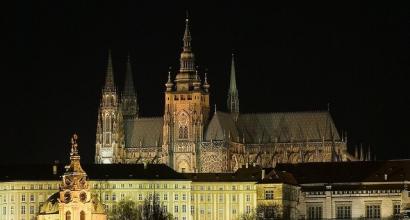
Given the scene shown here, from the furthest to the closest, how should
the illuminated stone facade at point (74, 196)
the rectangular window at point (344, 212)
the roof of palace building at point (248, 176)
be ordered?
the rectangular window at point (344, 212), the roof of palace building at point (248, 176), the illuminated stone facade at point (74, 196)

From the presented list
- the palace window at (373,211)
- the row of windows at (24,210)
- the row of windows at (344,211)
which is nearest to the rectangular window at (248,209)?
the row of windows at (344,211)

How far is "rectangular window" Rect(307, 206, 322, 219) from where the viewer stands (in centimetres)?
17400

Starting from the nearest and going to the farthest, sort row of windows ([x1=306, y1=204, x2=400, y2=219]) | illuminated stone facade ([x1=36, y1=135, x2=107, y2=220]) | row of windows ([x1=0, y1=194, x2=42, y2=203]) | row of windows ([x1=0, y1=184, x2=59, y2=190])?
illuminated stone facade ([x1=36, y1=135, x2=107, y2=220]) < row of windows ([x1=0, y1=194, x2=42, y2=203]) < row of windows ([x1=0, y1=184, x2=59, y2=190]) < row of windows ([x1=306, y1=204, x2=400, y2=219])

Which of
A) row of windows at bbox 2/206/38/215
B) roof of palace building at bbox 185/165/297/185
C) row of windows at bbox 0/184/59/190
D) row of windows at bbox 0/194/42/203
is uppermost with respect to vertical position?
roof of palace building at bbox 185/165/297/185

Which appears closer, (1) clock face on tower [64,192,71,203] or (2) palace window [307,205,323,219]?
(1) clock face on tower [64,192,71,203]

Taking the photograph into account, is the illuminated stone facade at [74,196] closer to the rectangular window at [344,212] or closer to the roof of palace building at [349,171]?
the rectangular window at [344,212]

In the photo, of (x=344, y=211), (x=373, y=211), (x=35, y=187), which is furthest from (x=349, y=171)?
(x=35, y=187)

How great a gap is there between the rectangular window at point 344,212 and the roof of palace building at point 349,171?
10.0ft

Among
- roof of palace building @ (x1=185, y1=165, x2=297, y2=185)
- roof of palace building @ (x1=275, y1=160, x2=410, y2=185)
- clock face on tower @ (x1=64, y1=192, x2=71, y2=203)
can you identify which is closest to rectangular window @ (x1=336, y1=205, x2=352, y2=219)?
roof of palace building @ (x1=275, y1=160, x2=410, y2=185)

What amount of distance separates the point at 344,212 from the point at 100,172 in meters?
21.6

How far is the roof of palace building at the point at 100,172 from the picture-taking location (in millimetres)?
173375

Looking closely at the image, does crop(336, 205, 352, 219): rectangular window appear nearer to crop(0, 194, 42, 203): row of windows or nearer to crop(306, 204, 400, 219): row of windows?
crop(306, 204, 400, 219): row of windows

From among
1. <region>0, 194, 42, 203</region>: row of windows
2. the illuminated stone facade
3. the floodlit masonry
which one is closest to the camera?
the illuminated stone facade

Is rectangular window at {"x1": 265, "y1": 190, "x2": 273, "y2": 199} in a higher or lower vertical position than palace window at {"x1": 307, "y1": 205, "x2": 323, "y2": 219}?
higher
